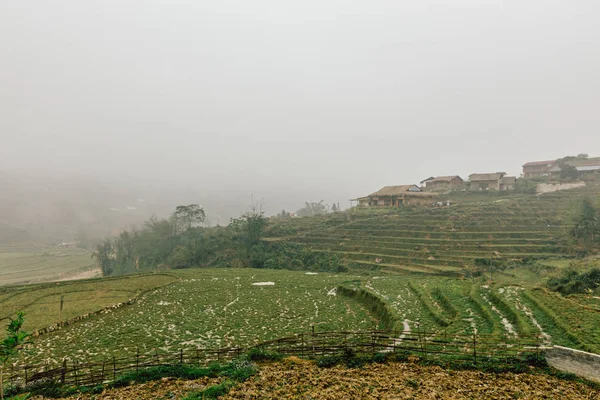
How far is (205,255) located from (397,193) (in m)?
42.8

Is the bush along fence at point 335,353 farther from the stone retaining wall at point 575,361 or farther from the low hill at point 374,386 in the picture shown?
the low hill at point 374,386

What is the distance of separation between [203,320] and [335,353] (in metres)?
9.42

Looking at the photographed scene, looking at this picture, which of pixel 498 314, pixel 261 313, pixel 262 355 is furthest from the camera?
pixel 261 313

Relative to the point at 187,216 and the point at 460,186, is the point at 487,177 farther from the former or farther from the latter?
the point at 187,216

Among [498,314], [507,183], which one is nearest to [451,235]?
[498,314]

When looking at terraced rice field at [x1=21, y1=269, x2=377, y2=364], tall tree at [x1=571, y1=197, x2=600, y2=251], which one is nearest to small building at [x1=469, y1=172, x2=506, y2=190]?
tall tree at [x1=571, y1=197, x2=600, y2=251]

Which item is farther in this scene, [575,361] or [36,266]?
[36,266]

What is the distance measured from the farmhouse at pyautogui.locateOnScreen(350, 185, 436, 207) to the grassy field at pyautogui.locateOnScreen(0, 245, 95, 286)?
6881 cm

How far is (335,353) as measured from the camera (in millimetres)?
12086

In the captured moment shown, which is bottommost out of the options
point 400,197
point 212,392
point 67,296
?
point 212,392

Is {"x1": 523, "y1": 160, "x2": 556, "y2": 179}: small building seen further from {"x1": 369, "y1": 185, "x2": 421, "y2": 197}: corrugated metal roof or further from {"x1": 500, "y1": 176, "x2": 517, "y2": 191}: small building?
{"x1": 369, "y1": 185, "x2": 421, "y2": 197}: corrugated metal roof

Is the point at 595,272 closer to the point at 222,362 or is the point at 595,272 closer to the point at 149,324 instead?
the point at 222,362

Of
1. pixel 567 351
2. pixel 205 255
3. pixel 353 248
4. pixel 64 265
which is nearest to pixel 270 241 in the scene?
pixel 205 255

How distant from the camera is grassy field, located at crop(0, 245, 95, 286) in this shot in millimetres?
56416
